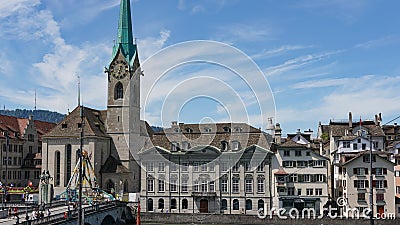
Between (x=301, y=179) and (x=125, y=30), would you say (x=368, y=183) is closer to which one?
(x=301, y=179)

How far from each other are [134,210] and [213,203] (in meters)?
11.0

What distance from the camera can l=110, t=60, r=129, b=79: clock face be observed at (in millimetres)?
96500

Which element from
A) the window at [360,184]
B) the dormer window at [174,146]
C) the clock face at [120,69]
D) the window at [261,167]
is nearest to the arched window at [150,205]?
the dormer window at [174,146]

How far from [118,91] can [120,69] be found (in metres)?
3.73

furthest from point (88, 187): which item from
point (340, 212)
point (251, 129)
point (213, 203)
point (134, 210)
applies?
point (340, 212)

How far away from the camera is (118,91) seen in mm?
96812

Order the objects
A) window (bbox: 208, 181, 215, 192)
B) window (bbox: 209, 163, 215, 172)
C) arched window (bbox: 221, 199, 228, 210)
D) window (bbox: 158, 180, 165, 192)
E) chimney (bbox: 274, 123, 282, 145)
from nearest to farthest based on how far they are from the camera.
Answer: arched window (bbox: 221, 199, 228, 210)
window (bbox: 209, 163, 215, 172)
window (bbox: 208, 181, 215, 192)
window (bbox: 158, 180, 165, 192)
chimney (bbox: 274, 123, 282, 145)

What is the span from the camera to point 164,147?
8125 cm

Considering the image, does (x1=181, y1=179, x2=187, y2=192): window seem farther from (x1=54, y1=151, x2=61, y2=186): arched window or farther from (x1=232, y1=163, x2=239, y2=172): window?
(x1=54, y1=151, x2=61, y2=186): arched window

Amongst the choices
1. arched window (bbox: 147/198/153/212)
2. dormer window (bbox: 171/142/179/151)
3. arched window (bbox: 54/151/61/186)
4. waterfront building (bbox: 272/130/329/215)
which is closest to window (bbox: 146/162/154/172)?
dormer window (bbox: 171/142/179/151)

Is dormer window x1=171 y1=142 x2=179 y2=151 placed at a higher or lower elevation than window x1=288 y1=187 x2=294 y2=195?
higher

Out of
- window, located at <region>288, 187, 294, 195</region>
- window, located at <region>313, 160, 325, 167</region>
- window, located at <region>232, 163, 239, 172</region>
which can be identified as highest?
window, located at <region>313, 160, 325, 167</region>

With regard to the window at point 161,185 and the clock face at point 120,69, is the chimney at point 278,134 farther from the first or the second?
the clock face at point 120,69

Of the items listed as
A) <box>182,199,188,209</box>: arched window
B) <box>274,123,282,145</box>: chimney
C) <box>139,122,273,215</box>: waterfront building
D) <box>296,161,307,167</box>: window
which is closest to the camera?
<box>296,161,307,167</box>: window
